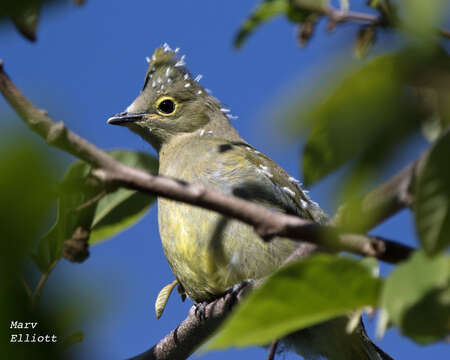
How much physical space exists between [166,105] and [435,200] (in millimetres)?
6095

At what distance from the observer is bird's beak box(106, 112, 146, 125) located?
22.2 feet

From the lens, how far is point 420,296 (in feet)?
4.13

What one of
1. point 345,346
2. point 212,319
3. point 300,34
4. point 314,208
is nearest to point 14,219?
point 300,34

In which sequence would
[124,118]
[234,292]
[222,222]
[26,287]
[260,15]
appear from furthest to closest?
[124,118] → [222,222] → [234,292] → [260,15] → [26,287]

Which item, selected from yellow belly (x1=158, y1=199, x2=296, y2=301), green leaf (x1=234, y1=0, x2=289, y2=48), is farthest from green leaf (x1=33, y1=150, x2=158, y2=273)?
yellow belly (x1=158, y1=199, x2=296, y2=301)

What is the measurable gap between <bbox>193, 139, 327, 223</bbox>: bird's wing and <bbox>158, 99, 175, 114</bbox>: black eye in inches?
52.0

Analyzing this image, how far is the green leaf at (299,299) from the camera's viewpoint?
4.11ft

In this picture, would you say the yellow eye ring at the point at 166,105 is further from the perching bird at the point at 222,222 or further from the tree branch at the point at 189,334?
the tree branch at the point at 189,334

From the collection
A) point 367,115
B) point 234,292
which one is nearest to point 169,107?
point 234,292

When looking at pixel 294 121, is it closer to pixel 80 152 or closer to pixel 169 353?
pixel 80 152

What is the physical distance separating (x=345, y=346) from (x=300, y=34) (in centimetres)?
355

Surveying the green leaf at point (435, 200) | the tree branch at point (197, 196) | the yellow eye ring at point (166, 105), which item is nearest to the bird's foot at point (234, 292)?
the yellow eye ring at point (166, 105)

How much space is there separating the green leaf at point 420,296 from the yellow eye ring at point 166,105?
594 centimetres

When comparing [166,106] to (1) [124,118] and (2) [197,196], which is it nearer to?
(1) [124,118]
